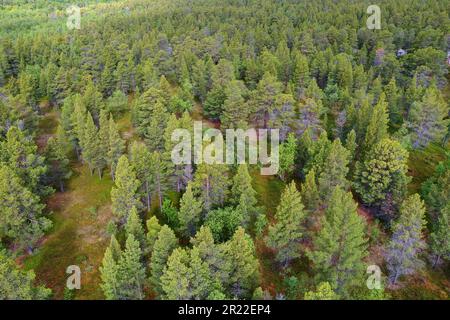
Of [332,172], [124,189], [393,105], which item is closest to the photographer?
[124,189]

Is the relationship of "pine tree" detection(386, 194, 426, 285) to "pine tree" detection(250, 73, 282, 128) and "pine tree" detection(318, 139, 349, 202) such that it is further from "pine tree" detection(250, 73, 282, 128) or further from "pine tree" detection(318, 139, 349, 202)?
"pine tree" detection(250, 73, 282, 128)

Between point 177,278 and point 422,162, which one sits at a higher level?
point 177,278

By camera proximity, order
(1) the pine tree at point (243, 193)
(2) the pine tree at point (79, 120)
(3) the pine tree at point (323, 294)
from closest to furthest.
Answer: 1. (3) the pine tree at point (323, 294)
2. (1) the pine tree at point (243, 193)
3. (2) the pine tree at point (79, 120)

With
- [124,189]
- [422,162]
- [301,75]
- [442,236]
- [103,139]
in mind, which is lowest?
[422,162]

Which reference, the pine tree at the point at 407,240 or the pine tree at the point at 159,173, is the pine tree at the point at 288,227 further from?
the pine tree at the point at 159,173

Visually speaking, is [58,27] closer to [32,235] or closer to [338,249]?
[32,235]

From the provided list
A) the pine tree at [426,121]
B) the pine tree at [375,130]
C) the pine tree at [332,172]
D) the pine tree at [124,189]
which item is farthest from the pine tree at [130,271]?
the pine tree at [426,121]

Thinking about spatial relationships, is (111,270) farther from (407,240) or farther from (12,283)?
(407,240)

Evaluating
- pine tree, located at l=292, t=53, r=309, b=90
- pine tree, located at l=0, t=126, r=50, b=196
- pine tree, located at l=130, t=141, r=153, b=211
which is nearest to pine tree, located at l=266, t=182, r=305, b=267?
pine tree, located at l=130, t=141, r=153, b=211

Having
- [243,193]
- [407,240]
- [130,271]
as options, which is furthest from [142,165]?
[407,240]
